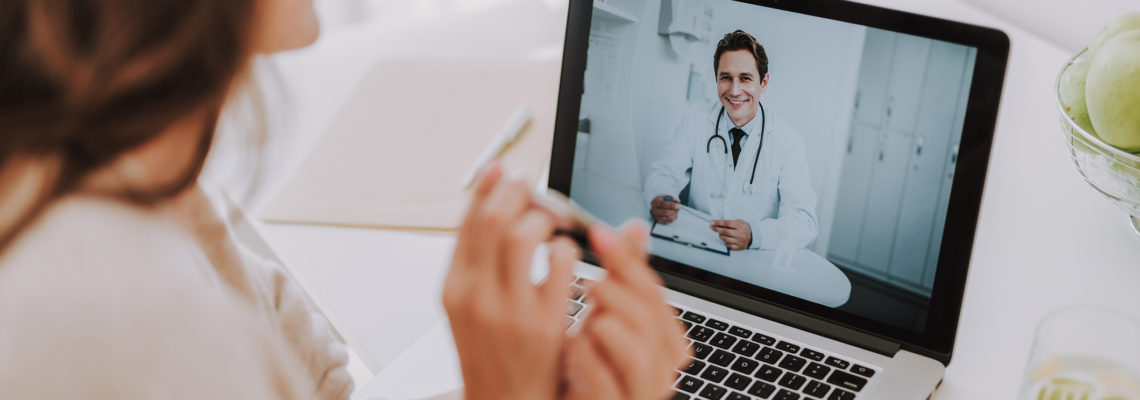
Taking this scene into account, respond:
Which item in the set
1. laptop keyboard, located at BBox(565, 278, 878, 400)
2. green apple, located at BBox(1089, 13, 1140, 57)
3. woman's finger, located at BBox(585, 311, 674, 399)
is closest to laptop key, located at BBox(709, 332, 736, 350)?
laptop keyboard, located at BBox(565, 278, 878, 400)

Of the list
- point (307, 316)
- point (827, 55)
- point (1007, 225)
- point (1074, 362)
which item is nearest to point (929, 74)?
point (827, 55)

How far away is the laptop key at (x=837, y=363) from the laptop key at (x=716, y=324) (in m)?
0.08

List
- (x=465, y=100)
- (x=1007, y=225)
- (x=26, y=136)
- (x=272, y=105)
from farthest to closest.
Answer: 1. (x=465, y=100)
2. (x=1007, y=225)
3. (x=272, y=105)
4. (x=26, y=136)

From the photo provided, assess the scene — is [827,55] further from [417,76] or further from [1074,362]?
[417,76]

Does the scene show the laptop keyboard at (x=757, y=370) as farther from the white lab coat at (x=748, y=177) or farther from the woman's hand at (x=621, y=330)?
the woman's hand at (x=621, y=330)

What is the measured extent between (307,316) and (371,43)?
1.97 feet

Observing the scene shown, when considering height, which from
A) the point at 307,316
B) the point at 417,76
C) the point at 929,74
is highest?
the point at 929,74

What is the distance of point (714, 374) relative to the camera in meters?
0.61

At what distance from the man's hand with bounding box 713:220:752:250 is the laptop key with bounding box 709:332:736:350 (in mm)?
64

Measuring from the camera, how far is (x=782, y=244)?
631mm

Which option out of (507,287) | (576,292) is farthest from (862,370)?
(507,287)

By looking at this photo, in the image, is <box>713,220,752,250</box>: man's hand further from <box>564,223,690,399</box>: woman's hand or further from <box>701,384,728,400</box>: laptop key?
<box>564,223,690,399</box>: woman's hand

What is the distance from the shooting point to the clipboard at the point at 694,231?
0.66m

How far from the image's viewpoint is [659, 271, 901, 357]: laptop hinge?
0.62 meters
